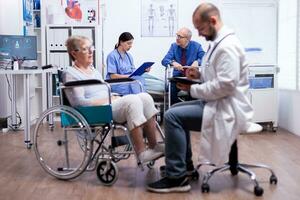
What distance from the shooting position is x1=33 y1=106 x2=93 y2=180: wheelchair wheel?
8.70ft

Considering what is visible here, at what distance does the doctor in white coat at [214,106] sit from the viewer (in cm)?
230

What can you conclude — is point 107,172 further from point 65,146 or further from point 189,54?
point 189,54

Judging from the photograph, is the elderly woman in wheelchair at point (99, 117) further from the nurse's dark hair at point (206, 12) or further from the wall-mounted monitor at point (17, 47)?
the wall-mounted monitor at point (17, 47)

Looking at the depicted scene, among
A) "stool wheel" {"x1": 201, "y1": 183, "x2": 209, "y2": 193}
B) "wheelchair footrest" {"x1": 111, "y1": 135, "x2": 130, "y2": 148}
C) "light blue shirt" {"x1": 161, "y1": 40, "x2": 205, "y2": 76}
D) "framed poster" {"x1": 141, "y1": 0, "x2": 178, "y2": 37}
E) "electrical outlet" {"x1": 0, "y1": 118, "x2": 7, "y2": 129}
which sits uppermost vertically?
"framed poster" {"x1": 141, "y1": 0, "x2": 178, "y2": 37}

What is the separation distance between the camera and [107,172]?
2.67m

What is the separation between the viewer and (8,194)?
252 centimetres

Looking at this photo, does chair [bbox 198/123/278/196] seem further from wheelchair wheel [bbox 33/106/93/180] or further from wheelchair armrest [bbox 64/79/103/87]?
wheelchair armrest [bbox 64/79/103/87]

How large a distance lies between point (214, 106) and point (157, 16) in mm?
3653

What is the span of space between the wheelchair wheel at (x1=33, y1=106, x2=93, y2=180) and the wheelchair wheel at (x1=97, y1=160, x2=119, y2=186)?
98 millimetres

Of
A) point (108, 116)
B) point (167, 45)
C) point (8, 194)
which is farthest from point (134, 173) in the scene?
point (167, 45)

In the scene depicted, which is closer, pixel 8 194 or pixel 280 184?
pixel 8 194

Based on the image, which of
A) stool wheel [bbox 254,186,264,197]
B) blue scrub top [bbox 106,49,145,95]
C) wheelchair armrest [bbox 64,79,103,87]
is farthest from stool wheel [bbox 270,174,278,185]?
blue scrub top [bbox 106,49,145,95]

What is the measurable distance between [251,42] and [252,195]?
2906 mm

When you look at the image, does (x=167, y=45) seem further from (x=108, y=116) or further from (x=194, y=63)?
(x=108, y=116)
